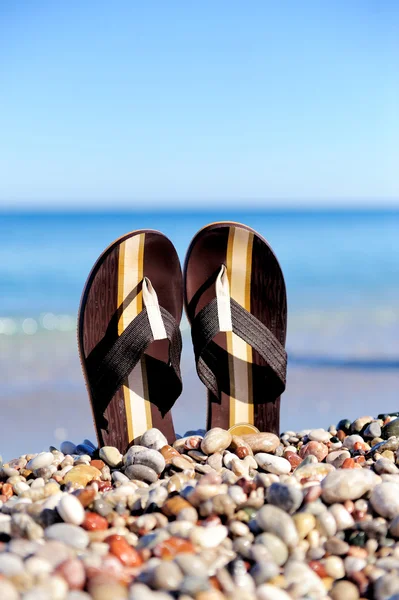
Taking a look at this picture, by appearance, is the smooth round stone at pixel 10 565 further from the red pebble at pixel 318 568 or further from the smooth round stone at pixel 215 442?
the smooth round stone at pixel 215 442

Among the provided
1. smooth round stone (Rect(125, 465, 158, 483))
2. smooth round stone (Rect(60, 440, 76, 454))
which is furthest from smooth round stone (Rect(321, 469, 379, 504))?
smooth round stone (Rect(60, 440, 76, 454))

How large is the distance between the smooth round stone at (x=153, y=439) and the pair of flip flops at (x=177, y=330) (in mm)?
104

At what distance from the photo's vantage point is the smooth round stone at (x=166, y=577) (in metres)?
1.02

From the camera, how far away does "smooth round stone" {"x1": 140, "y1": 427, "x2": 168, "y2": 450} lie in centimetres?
204

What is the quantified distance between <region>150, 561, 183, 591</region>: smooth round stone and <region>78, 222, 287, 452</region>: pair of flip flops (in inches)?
43.6

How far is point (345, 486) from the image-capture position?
53.6 inches

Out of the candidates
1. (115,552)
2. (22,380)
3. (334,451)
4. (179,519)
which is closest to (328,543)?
(179,519)

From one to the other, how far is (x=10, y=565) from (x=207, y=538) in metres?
0.35

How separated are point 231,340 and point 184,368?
1.59m

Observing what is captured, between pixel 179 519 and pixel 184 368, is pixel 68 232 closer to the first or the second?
pixel 184 368

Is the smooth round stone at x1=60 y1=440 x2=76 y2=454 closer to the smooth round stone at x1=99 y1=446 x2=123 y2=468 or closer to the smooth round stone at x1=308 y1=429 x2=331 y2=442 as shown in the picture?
the smooth round stone at x1=99 y1=446 x2=123 y2=468

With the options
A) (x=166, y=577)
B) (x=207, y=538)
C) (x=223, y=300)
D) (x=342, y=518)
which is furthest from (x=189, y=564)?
(x=223, y=300)

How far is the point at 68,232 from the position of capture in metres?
19.8

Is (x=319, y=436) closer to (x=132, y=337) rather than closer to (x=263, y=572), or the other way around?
(x=132, y=337)
